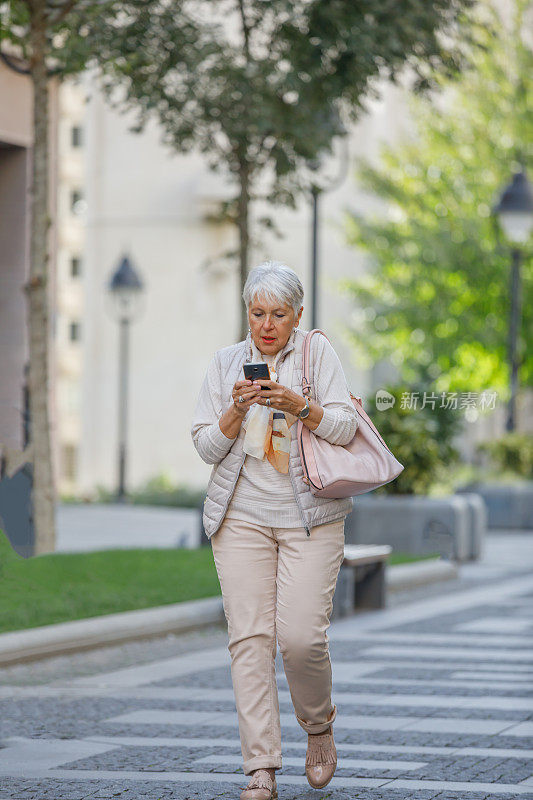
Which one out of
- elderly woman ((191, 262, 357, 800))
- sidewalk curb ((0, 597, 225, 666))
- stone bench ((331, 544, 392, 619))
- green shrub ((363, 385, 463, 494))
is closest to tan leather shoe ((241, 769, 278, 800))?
elderly woman ((191, 262, 357, 800))

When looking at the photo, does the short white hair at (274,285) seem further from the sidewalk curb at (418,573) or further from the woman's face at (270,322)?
the sidewalk curb at (418,573)

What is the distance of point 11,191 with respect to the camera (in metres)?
17.2

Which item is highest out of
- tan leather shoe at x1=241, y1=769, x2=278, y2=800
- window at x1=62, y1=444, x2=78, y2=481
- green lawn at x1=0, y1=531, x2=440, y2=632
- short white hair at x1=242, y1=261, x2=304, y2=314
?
short white hair at x1=242, y1=261, x2=304, y2=314

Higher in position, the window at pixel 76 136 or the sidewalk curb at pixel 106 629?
the window at pixel 76 136

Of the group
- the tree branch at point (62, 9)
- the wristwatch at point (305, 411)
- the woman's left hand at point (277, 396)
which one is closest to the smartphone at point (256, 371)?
the woman's left hand at point (277, 396)

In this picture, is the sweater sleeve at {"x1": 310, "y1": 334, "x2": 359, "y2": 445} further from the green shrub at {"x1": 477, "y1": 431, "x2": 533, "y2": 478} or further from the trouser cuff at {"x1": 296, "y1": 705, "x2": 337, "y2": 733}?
the green shrub at {"x1": 477, "y1": 431, "x2": 533, "y2": 478}

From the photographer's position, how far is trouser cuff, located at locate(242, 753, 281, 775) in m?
5.33

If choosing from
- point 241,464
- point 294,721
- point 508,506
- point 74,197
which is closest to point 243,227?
point 294,721

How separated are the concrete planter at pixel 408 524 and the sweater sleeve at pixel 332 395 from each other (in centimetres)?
1054

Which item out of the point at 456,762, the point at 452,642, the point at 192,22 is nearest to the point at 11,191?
the point at 192,22

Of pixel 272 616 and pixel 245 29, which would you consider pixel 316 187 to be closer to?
pixel 245 29

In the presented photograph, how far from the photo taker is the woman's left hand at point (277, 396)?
5188mm

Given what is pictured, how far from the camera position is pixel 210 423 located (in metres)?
5.47

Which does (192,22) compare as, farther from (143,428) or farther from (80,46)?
(143,428)
